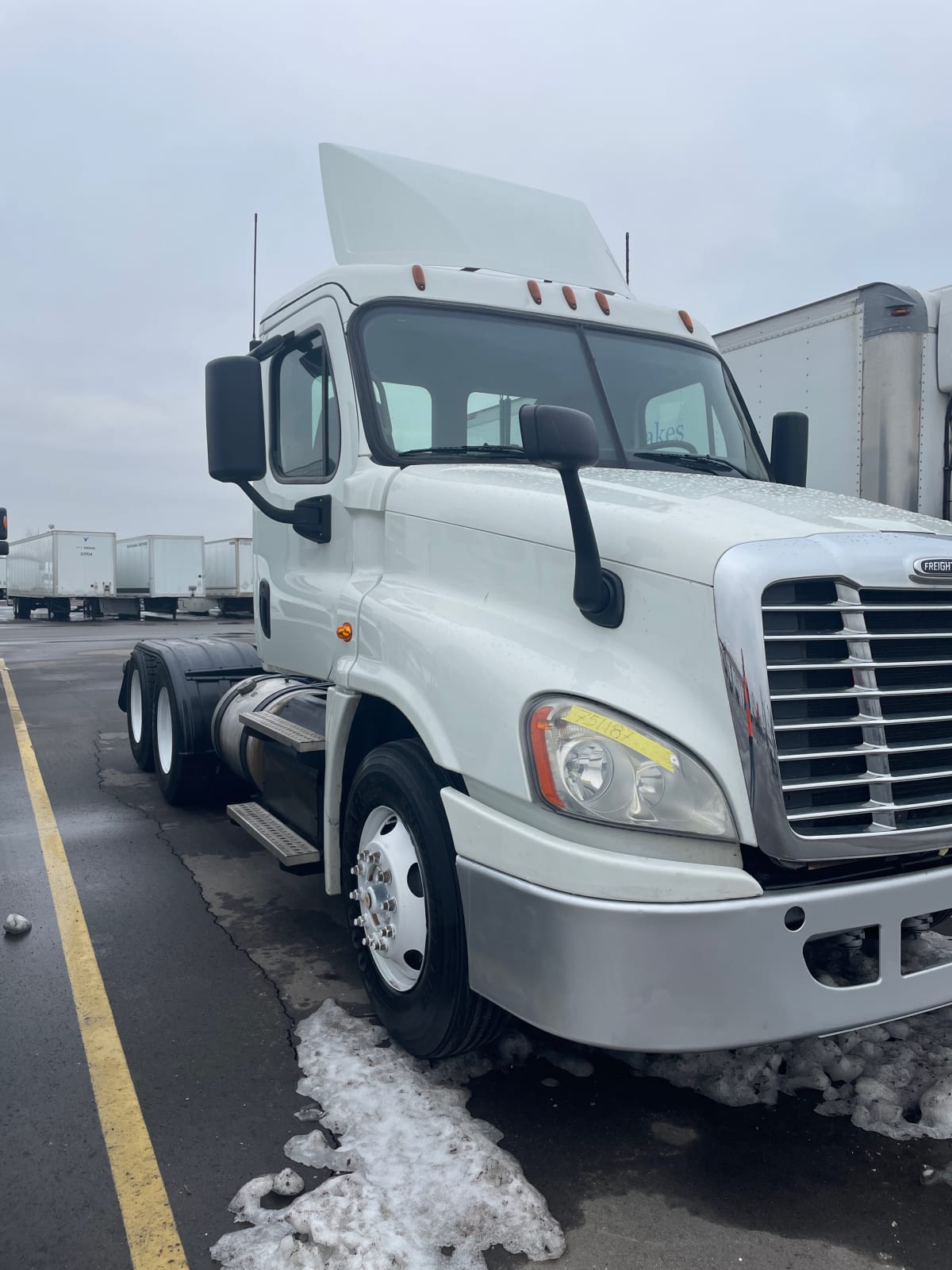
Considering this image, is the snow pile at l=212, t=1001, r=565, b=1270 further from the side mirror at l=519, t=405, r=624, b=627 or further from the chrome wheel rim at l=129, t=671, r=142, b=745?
the chrome wheel rim at l=129, t=671, r=142, b=745

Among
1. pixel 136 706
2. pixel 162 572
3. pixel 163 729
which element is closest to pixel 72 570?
pixel 162 572

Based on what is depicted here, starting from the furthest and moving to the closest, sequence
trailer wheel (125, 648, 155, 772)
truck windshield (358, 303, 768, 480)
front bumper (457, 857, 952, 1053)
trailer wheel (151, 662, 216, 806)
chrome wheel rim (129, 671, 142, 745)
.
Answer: chrome wheel rim (129, 671, 142, 745)
trailer wheel (125, 648, 155, 772)
trailer wheel (151, 662, 216, 806)
truck windshield (358, 303, 768, 480)
front bumper (457, 857, 952, 1053)

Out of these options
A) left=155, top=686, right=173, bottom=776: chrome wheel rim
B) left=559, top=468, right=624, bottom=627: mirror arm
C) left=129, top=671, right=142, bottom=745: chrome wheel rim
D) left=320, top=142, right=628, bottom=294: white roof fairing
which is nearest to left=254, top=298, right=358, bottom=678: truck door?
left=320, top=142, right=628, bottom=294: white roof fairing

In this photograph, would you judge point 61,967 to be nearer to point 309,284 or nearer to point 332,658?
point 332,658

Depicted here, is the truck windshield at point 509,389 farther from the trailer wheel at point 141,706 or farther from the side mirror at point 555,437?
the trailer wheel at point 141,706

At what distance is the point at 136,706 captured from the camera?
787cm

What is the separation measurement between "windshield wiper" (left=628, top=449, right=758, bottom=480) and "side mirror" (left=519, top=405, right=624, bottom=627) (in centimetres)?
125

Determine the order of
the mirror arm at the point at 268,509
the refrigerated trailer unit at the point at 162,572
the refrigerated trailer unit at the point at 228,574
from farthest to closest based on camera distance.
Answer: the refrigerated trailer unit at the point at 228,574
the refrigerated trailer unit at the point at 162,572
the mirror arm at the point at 268,509

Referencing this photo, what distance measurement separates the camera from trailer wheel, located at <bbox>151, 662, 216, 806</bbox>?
255 inches

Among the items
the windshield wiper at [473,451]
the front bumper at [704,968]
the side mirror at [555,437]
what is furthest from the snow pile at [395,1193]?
the windshield wiper at [473,451]

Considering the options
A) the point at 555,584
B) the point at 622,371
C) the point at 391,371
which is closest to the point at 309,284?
the point at 391,371

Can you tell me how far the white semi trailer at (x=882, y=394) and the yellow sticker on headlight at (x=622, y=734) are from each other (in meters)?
4.95

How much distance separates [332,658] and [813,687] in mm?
2098

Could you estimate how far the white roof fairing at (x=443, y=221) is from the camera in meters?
4.38
